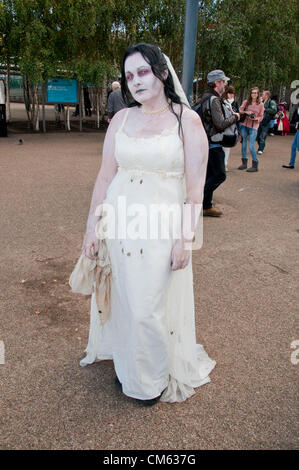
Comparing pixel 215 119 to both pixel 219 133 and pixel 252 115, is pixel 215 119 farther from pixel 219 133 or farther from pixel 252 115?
pixel 252 115

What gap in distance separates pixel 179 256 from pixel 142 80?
948 mm

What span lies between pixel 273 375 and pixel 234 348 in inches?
14.2

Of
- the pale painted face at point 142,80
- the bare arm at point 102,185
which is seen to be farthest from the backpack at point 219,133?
the pale painted face at point 142,80

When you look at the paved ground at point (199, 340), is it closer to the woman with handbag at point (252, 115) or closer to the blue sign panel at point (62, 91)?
the woman with handbag at point (252, 115)

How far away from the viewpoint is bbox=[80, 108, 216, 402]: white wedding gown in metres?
2.15

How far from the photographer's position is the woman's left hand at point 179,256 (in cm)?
218

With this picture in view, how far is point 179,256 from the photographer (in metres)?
2.18

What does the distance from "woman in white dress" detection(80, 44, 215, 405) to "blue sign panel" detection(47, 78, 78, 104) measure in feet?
46.3

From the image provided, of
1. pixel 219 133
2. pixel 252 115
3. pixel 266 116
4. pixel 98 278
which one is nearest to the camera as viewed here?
pixel 98 278

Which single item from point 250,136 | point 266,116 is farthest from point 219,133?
point 266,116

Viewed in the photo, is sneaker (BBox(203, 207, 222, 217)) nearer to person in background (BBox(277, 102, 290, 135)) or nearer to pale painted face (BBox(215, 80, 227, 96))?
pale painted face (BBox(215, 80, 227, 96))

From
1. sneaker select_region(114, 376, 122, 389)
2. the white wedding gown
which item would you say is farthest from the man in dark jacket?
sneaker select_region(114, 376, 122, 389)

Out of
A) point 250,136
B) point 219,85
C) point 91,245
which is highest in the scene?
point 219,85
